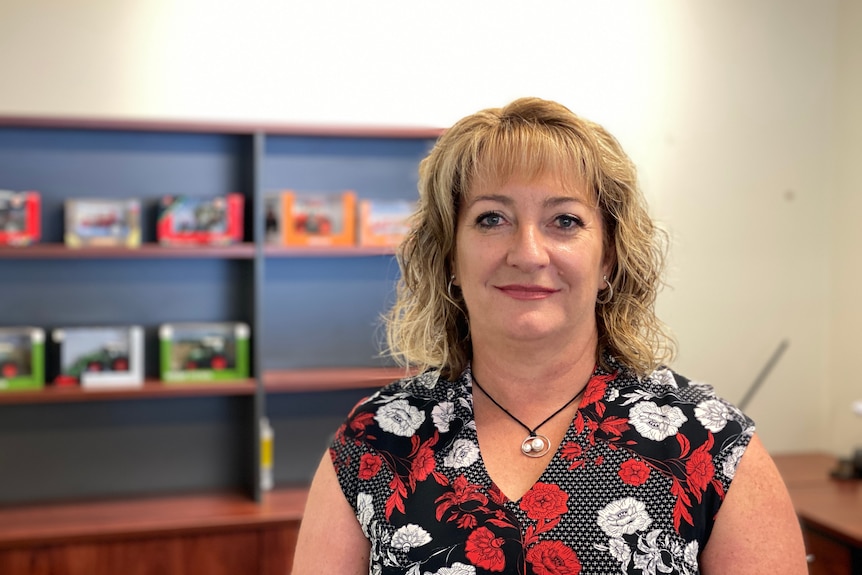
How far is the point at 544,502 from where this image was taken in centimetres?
136

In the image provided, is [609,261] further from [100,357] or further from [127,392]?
[100,357]

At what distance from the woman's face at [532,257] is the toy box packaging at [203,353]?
202cm

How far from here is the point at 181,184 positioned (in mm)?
3436

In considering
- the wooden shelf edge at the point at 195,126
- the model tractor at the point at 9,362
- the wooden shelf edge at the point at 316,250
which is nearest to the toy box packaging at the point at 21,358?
the model tractor at the point at 9,362

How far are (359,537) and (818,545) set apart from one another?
190 cm

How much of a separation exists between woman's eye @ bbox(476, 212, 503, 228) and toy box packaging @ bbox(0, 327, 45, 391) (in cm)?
224

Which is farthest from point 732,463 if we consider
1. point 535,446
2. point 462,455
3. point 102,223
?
point 102,223

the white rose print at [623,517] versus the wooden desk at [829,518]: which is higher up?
the white rose print at [623,517]

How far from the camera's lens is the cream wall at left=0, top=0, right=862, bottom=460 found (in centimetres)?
341

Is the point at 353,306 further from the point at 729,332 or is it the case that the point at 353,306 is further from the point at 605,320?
the point at 605,320

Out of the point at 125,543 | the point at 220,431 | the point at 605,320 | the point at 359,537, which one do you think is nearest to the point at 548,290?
the point at 605,320

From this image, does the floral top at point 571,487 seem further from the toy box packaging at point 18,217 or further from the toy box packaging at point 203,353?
the toy box packaging at point 18,217

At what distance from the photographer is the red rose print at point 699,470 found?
1338 mm

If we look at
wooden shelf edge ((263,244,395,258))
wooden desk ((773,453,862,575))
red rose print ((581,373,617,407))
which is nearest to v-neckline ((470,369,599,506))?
red rose print ((581,373,617,407))
